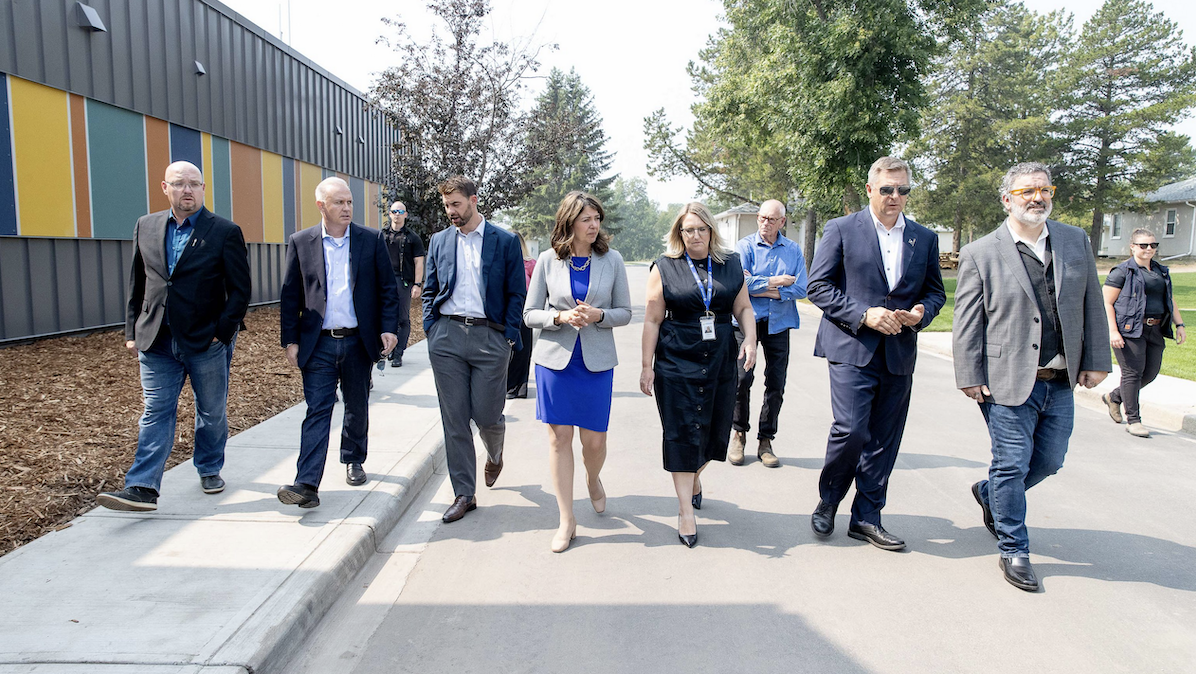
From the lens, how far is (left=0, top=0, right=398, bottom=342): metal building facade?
9359 mm

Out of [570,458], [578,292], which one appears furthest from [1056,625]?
[578,292]

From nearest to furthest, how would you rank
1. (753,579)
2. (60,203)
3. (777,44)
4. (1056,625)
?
(1056,625), (753,579), (60,203), (777,44)

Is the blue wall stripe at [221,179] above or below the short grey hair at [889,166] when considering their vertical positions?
above

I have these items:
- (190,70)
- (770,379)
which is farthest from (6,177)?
(770,379)

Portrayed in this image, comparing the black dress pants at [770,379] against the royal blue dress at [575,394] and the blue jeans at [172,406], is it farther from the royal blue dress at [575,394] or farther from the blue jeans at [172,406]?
the blue jeans at [172,406]

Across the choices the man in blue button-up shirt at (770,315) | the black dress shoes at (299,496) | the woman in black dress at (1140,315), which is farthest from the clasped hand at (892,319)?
the woman in black dress at (1140,315)

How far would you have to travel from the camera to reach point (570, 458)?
4.49 metres

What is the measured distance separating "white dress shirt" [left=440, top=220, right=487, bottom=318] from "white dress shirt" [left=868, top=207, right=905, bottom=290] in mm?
2329

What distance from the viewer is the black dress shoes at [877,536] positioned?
430 centimetres

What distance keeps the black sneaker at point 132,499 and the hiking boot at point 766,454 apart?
4213 millimetres

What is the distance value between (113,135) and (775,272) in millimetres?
9904

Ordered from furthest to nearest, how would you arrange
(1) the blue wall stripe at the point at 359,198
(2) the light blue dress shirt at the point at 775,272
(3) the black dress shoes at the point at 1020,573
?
1. (1) the blue wall stripe at the point at 359,198
2. (2) the light blue dress shirt at the point at 775,272
3. (3) the black dress shoes at the point at 1020,573

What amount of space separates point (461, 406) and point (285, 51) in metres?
15.2

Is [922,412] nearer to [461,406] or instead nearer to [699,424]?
[699,424]
